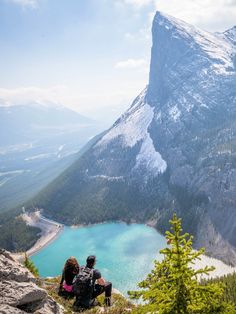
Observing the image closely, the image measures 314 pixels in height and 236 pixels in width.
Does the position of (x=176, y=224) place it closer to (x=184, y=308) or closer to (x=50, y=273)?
(x=184, y=308)

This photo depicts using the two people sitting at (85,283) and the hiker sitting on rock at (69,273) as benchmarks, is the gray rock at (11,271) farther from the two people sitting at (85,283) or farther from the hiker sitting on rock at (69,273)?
the hiker sitting on rock at (69,273)

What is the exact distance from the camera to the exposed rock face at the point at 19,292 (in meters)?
17.1

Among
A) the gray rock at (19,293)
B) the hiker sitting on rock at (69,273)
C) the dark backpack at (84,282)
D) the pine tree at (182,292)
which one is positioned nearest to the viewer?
the pine tree at (182,292)

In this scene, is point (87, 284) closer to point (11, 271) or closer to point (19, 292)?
point (11, 271)

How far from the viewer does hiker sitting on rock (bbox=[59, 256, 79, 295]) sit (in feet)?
88.9

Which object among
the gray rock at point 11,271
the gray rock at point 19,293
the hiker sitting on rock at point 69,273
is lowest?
the hiker sitting on rock at point 69,273

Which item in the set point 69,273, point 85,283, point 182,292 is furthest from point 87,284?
point 182,292

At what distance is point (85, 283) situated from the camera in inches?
967

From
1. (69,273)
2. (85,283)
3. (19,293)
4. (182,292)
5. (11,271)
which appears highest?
(182,292)

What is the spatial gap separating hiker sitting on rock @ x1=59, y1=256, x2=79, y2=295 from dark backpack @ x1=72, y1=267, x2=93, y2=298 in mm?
2241

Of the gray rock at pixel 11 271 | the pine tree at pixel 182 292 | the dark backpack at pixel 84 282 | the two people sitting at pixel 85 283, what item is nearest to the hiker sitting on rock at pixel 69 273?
the two people sitting at pixel 85 283

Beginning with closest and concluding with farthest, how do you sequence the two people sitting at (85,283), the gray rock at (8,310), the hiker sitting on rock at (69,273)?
the gray rock at (8,310)
the two people sitting at (85,283)
the hiker sitting on rock at (69,273)

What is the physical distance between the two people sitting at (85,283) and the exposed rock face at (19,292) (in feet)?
16.1

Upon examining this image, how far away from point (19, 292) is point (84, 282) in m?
7.49
